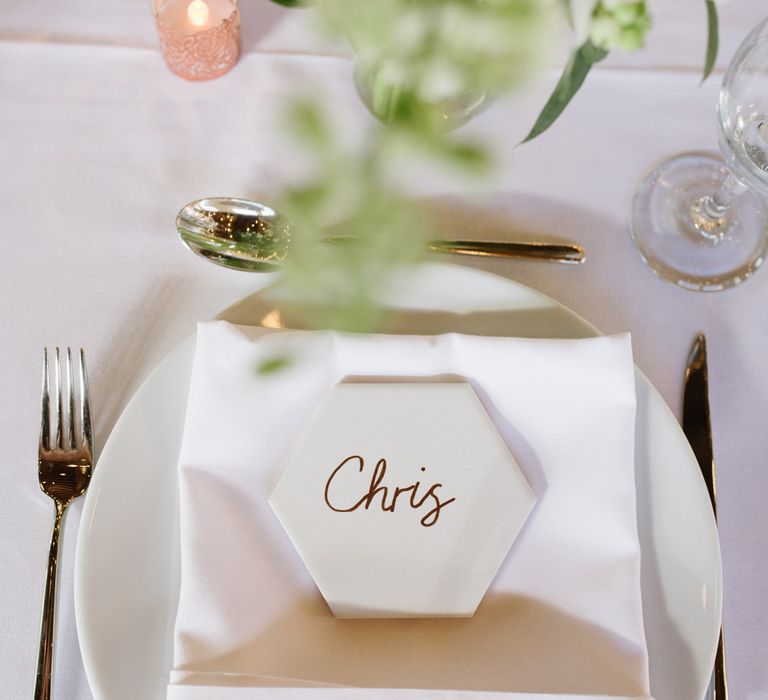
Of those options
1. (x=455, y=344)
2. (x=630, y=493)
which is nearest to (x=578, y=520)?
(x=630, y=493)

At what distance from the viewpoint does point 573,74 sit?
427mm

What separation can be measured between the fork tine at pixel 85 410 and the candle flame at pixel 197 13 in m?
0.34

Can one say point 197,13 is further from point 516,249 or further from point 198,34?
point 516,249

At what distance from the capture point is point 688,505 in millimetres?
617

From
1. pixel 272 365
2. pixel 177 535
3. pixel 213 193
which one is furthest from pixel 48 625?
pixel 213 193

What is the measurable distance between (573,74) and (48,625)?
1.89 ft

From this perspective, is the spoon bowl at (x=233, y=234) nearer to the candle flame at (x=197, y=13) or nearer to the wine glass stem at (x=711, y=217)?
the candle flame at (x=197, y=13)

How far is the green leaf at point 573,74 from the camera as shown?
405mm

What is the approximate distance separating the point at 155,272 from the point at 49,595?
0.99 feet

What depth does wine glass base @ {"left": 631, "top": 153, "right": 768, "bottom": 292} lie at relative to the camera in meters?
0.74

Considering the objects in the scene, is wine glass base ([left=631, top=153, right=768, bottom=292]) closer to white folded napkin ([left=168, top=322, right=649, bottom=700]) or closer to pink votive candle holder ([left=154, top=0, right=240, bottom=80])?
white folded napkin ([left=168, top=322, right=649, bottom=700])

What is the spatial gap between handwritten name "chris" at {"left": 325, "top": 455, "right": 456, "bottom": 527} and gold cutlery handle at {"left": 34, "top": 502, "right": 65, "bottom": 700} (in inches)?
9.8

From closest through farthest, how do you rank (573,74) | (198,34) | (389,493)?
(573,74), (389,493), (198,34)

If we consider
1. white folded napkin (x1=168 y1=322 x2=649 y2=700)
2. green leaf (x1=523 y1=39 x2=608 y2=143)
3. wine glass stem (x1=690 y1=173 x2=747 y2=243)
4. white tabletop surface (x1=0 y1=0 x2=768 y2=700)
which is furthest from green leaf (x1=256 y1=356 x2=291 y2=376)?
wine glass stem (x1=690 y1=173 x2=747 y2=243)
